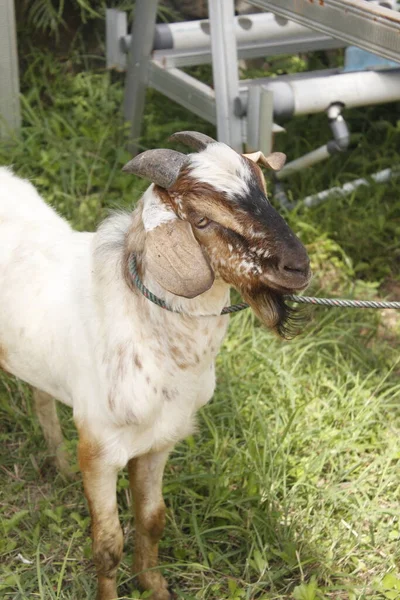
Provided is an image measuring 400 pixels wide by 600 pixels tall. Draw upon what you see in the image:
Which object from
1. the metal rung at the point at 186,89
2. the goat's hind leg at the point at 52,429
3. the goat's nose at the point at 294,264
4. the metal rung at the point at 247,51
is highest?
the goat's nose at the point at 294,264

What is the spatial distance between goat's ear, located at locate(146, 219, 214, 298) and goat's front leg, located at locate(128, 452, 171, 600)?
879mm

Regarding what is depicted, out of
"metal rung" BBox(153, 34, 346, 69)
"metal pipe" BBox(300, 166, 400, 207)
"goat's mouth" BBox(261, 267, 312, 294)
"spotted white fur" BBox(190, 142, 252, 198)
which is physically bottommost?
"metal pipe" BBox(300, 166, 400, 207)

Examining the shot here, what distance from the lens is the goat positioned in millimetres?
2252

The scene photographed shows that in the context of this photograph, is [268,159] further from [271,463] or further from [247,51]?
[247,51]

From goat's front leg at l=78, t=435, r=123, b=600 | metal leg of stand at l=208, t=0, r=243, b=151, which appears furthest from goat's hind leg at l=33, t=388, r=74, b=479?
metal leg of stand at l=208, t=0, r=243, b=151

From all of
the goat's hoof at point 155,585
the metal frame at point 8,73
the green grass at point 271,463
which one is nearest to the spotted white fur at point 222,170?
the green grass at point 271,463

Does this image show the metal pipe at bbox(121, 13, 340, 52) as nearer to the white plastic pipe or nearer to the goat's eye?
the white plastic pipe

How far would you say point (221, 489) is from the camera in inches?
132

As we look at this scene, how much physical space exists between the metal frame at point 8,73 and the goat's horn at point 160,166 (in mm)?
3015

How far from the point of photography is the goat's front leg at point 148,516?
294 cm

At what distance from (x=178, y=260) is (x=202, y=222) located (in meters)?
0.14

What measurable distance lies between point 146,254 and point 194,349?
36cm

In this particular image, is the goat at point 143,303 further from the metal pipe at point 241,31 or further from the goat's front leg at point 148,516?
the metal pipe at point 241,31

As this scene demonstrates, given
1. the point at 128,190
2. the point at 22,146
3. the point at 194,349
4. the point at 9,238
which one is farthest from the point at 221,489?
the point at 22,146
